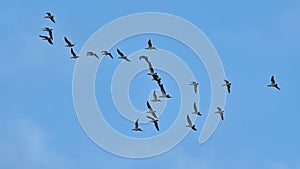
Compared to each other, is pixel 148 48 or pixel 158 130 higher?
pixel 148 48

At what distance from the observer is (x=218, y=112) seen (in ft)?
84.3

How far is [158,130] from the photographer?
25.5m

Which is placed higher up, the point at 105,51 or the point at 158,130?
the point at 105,51

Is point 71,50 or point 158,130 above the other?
point 71,50

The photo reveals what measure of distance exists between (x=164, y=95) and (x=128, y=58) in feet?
5.50

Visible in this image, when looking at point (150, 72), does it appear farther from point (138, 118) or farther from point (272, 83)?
point (272, 83)

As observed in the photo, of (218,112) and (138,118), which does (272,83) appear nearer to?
(218,112)

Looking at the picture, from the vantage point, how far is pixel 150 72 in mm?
25172

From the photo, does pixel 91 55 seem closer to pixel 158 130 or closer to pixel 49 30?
pixel 49 30

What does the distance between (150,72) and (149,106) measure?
1.12 metres

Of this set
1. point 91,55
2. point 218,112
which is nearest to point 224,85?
point 218,112

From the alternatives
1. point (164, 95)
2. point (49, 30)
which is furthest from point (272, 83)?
point (49, 30)

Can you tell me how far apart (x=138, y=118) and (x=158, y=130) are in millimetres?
873

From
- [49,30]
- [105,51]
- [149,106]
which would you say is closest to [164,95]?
[149,106]
